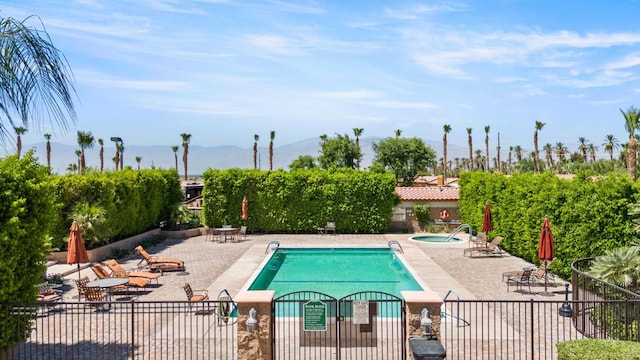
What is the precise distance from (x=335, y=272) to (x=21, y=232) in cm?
1368

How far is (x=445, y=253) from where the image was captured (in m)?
24.6

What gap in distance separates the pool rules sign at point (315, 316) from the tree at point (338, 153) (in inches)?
2131

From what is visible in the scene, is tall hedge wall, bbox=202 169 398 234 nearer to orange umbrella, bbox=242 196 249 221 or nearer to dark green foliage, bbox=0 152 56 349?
orange umbrella, bbox=242 196 249 221

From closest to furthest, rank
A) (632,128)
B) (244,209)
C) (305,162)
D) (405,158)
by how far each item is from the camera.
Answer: (244,209) < (632,128) < (405,158) < (305,162)

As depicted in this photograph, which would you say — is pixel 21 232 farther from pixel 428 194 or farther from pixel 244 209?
pixel 428 194

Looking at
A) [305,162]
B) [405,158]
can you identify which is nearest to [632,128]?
[405,158]

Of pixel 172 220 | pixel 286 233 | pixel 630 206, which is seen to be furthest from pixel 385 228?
pixel 630 206

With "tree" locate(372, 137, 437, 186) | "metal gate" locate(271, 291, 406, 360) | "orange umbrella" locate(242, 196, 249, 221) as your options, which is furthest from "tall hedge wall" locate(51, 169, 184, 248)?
"tree" locate(372, 137, 437, 186)

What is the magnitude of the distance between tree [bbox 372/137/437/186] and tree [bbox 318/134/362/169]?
16.4 feet

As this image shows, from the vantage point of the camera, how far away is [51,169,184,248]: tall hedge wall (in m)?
22.1

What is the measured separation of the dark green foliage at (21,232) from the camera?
9.70 m

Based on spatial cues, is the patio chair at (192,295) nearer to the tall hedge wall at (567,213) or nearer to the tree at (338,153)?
the tall hedge wall at (567,213)

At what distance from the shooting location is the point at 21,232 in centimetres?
987

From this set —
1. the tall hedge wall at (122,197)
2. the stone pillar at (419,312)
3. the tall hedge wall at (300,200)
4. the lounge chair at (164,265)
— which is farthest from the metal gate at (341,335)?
the tall hedge wall at (300,200)
